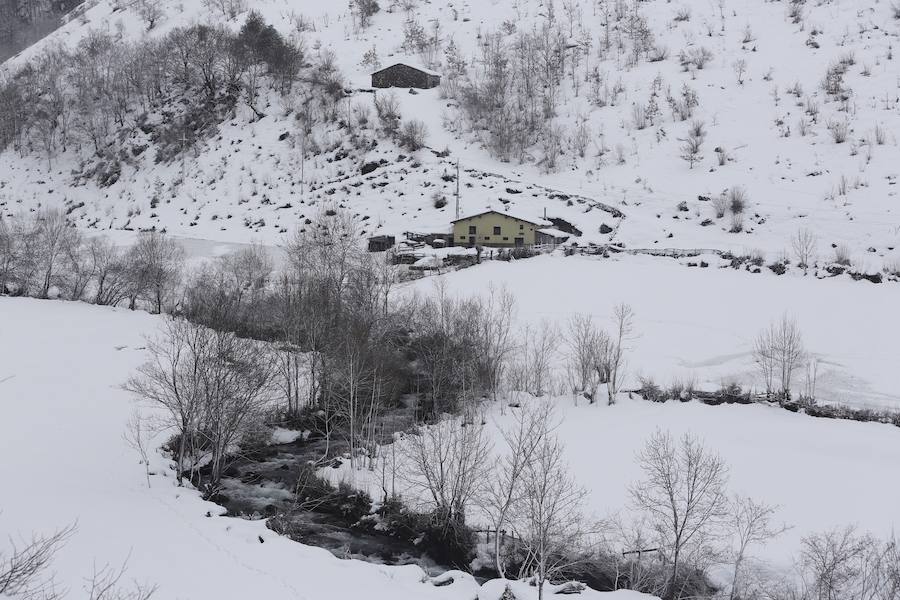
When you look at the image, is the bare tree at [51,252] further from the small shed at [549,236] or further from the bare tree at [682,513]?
the bare tree at [682,513]

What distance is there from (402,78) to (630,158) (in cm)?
3033

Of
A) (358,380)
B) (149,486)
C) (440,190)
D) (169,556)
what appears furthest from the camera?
(440,190)

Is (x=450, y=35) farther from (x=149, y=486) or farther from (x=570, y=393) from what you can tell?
(x=149, y=486)

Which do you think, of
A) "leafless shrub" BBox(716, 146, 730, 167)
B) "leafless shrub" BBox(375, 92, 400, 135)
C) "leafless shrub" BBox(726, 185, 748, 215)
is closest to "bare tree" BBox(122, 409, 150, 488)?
"leafless shrub" BBox(726, 185, 748, 215)

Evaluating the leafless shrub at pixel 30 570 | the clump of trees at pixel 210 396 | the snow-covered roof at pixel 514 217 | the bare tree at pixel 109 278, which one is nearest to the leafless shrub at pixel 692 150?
the snow-covered roof at pixel 514 217

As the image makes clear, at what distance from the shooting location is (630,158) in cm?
6144

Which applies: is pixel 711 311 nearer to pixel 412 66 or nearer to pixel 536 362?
pixel 536 362

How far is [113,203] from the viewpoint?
230 ft

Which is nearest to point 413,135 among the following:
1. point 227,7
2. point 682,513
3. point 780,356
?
point 780,356

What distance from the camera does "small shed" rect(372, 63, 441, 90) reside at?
7669cm

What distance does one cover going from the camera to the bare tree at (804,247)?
42.8 meters

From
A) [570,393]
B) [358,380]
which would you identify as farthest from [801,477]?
[358,380]

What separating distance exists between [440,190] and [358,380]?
113 feet

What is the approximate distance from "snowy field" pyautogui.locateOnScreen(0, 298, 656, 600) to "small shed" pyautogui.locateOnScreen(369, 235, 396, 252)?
23.9 m
